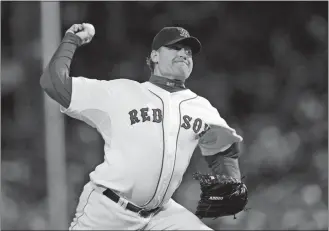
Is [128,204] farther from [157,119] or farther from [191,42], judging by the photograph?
[191,42]

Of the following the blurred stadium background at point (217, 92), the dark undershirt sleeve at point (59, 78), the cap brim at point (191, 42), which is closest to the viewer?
the dark undershirt sleeve at point (59, 78)

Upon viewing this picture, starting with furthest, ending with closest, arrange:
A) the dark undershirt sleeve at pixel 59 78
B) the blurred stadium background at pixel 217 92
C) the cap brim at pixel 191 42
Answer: the blurred stadium background at pixel 217 92
the cap brim at pixel 191 42
the dark undershirt sleeve at pixel 59 78

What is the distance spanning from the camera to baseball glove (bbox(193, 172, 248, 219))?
1589mm

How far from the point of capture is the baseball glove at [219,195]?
1589mm

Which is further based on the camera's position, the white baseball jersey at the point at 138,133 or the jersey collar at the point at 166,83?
the jersey collar at the point at 166,83

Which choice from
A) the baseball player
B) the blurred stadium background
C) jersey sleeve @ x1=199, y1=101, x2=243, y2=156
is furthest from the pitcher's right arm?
the blurred stadium background

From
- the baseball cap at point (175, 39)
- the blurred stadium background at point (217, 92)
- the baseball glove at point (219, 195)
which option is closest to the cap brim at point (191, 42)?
the baseball cap at point (175, 39)

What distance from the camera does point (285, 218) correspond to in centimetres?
277

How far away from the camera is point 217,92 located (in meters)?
2.84

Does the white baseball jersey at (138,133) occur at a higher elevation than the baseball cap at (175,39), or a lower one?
lower

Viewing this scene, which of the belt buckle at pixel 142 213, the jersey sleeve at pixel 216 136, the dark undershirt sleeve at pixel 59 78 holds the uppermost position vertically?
the dark undershirt sleeve at pixel 59 78

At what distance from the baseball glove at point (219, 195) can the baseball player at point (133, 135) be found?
0.09 m

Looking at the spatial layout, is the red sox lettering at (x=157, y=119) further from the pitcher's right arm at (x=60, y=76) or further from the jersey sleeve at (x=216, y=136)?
the pitcher's right arm at (x=60, y=76)

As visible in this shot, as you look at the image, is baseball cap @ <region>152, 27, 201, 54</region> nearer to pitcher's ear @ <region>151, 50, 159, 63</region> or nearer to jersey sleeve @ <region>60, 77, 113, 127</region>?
pitcher's ear @ <region>151, 50, 159, 63</region>
